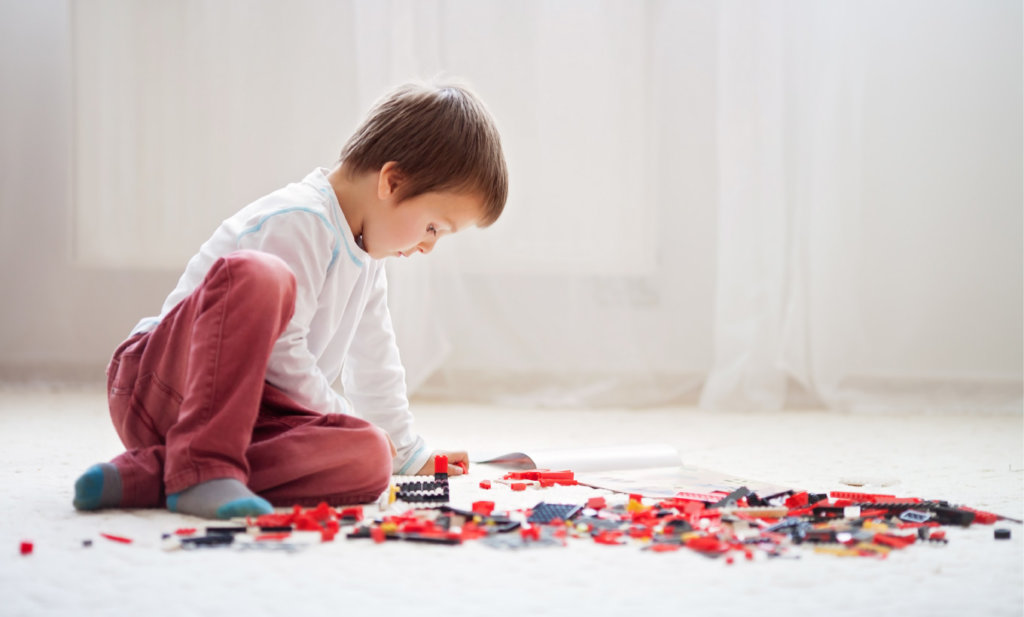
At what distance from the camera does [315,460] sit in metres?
1.01

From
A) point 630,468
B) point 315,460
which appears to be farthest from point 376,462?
point 630,468

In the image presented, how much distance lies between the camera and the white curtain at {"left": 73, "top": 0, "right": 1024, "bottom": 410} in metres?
2.32

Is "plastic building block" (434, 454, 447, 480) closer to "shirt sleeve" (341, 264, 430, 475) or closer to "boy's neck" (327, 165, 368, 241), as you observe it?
"shirt sleeve" (341, 264, 430, 475)

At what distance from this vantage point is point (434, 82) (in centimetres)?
129

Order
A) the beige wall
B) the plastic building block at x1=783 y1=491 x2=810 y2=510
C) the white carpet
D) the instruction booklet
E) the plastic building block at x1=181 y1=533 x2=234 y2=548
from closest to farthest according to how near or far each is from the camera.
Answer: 1. the white carpet
2. the plastic building block at x1=181 y1=533 x2=234 y2=548
3. the plastic building block at x1=783 y1=491 x2=810 y2=510
4. the instruction booklet
5. the beige wall

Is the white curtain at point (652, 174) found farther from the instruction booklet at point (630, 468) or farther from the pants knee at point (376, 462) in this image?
the pants knee at point (376, 462)

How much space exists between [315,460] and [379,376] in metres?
0.34

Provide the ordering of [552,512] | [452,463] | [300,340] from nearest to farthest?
[552,512], [300,340], [452,463]

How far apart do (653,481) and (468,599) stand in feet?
1.77

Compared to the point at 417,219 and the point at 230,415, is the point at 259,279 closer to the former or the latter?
the point at 230,415

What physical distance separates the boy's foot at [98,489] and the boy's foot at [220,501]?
6cm

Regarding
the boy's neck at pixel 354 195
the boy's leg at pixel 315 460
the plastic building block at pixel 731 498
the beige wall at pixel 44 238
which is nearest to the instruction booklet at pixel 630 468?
the plastic building block at pixel 731 498

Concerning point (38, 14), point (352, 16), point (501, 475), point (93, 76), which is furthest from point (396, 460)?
point (38, 14)

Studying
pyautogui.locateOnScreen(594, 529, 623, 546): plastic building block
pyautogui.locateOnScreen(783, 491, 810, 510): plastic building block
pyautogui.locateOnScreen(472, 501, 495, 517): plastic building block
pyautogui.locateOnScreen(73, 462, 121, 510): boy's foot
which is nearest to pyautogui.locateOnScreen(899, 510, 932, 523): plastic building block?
pyautogui.locateOnScreen(783, 491, 810, 510): plastic building block
